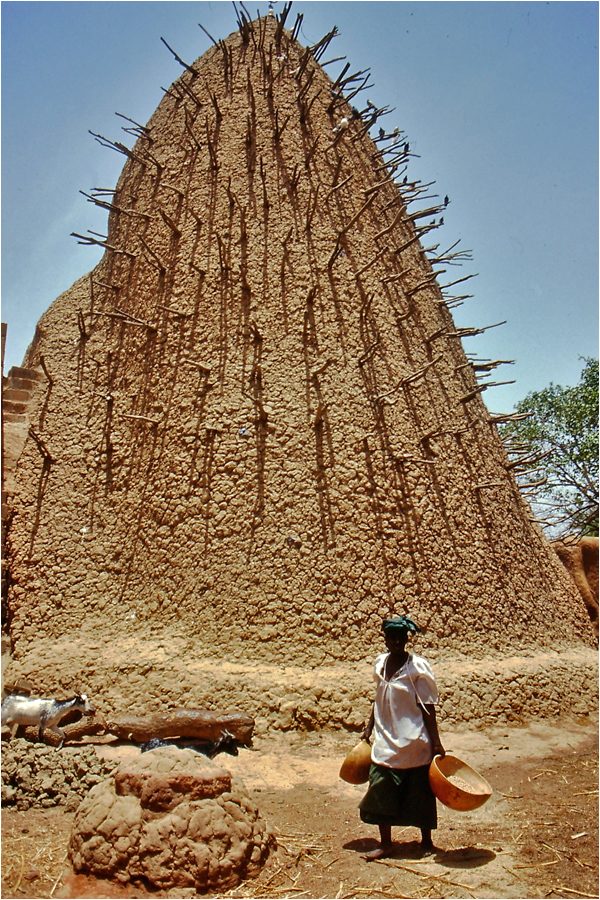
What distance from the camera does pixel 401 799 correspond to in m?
3.62

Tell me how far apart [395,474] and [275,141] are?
213 inches

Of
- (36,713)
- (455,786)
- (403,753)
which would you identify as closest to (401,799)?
(403,753)

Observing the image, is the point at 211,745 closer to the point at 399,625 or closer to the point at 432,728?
the point at 432,728

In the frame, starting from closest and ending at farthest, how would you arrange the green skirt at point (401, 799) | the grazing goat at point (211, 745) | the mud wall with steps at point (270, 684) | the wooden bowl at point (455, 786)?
the wooden bowl at point (455, 786) < the green skirt at point (401, 799) < the grazing goat at point (211, 745) < the mud wall with steps at point (270, 684)

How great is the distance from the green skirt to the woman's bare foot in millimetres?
159

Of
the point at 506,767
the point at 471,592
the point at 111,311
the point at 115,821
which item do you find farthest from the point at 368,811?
the point at 111,311

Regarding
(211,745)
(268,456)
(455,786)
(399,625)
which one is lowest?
(211,745)

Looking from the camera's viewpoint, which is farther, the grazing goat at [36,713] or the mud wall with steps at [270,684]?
the mud wall with steps at [270,684]

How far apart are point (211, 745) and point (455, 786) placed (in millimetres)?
3147

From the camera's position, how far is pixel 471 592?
7609 millimetres

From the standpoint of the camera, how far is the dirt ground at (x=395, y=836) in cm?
317

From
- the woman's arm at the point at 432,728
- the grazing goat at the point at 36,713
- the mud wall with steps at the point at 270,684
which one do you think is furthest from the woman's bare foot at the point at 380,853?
the grazing goat at the point at 36,713

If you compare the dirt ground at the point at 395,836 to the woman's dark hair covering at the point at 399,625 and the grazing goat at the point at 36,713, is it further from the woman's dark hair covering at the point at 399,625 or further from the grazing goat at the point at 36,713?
the woman's dark hair covering at the point at 399,625

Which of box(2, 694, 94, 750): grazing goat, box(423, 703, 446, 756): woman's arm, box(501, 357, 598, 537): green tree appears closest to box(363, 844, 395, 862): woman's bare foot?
box(423, 703, 446, 756): woman's arm
